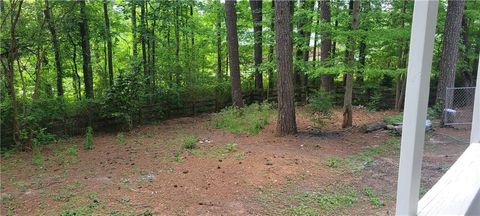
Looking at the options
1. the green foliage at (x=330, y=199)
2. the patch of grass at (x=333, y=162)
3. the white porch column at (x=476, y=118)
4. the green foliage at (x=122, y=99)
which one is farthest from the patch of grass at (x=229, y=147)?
the white porch column at (x=476, y=118)

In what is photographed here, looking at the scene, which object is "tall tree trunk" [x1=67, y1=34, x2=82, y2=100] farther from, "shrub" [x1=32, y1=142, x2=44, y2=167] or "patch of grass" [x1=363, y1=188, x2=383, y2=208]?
"patch of grass" [x1=363, y1=188, x2=383, y2=208]

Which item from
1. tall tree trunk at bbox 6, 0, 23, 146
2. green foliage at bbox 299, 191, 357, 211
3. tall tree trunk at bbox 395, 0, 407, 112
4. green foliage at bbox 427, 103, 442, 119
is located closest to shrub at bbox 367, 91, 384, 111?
tall tree trunk at bbox 395, 0, 407, 112

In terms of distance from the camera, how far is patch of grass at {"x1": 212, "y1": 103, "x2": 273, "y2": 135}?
27.2 feet

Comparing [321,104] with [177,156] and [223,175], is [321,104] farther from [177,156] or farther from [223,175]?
[223,175]

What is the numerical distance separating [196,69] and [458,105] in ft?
27.5

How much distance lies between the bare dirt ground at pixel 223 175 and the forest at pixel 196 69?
17 centimetres

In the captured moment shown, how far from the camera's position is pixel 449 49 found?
862 centimetres

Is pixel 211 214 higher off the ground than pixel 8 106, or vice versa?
pixel 8 106

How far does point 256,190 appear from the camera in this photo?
14.4ft

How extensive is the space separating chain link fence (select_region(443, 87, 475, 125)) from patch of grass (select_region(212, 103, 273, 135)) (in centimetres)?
450

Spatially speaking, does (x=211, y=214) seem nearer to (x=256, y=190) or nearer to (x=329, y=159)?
(x=256, y=190)

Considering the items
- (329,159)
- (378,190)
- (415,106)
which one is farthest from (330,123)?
(415,106)

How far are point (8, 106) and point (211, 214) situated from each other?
5.83m

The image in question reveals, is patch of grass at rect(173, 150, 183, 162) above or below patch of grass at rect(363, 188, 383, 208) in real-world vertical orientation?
above
